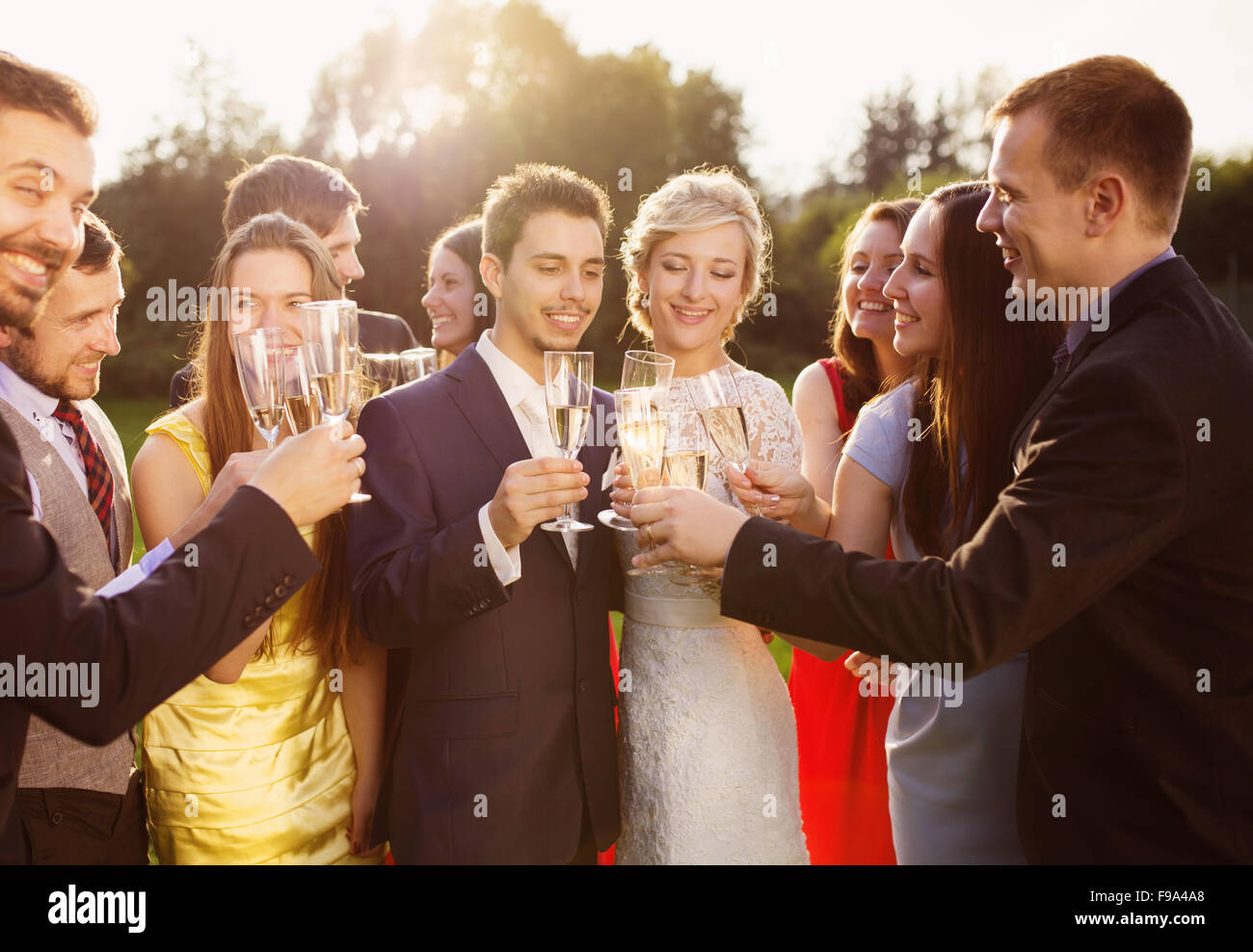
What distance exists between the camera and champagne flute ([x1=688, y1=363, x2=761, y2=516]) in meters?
2.79

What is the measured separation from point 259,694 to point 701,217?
2.48 meters

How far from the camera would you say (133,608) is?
179 cm

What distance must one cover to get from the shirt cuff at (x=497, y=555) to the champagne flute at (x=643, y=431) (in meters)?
0.36

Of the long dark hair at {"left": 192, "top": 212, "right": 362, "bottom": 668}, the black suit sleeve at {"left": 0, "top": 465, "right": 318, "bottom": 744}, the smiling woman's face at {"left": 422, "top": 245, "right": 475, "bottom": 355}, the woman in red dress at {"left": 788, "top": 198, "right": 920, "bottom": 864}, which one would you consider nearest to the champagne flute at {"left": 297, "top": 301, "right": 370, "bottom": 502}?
the black suit sleeve at {"left": 0, "top": 465, "right": 318, "bottom": 744}

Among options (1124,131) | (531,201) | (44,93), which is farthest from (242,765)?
(1124,131)

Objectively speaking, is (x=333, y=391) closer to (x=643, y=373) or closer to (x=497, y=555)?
(x=497, y=555)

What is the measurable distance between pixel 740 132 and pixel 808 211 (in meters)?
4.79

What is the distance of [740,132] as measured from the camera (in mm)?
37625

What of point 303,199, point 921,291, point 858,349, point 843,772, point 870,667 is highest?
point 303,199

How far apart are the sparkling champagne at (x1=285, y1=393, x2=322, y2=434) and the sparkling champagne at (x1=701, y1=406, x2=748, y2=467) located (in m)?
1.14

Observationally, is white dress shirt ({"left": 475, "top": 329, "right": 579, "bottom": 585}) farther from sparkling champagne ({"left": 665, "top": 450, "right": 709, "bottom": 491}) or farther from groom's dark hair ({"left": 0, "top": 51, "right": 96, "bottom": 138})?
groom's dark hair ({"left": 0, "top": 51, "right": 96, "bottom": 138})

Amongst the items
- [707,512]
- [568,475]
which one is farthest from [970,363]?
[568,475]

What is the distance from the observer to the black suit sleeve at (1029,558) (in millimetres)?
2070
